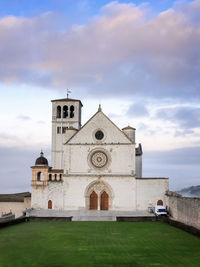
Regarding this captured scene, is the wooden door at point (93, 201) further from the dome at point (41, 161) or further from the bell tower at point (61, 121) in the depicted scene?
the bell tower at point (61, 121)

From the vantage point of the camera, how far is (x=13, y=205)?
170ft

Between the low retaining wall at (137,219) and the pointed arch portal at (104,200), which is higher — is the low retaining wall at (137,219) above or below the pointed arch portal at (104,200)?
below

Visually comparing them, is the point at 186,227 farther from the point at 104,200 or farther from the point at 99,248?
the point at 104,200

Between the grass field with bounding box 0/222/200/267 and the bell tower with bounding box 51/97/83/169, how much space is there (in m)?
27.3

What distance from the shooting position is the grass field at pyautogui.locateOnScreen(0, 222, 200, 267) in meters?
17.3

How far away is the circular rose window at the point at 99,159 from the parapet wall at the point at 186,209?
10294 mm

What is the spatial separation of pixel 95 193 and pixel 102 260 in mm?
31397

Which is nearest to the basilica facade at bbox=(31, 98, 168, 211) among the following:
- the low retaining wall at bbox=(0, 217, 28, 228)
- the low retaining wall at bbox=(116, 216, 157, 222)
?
the low retaining wall at bbox=(116, 216, 157, 222)

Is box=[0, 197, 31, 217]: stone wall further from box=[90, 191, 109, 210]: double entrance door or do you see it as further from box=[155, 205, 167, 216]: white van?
box=[155, 205, 167, 216]: white van

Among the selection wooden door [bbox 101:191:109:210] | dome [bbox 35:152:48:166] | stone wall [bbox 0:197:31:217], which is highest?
dome [bbox 35:152:48:166]

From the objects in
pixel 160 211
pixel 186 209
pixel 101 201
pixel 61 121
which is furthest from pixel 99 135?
→ pixel 186 209

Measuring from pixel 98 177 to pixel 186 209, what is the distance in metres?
17.1

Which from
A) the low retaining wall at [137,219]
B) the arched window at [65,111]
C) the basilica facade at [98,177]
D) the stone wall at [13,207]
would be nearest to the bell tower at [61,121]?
the arched window at [65,111]

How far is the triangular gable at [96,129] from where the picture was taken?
161 ft
